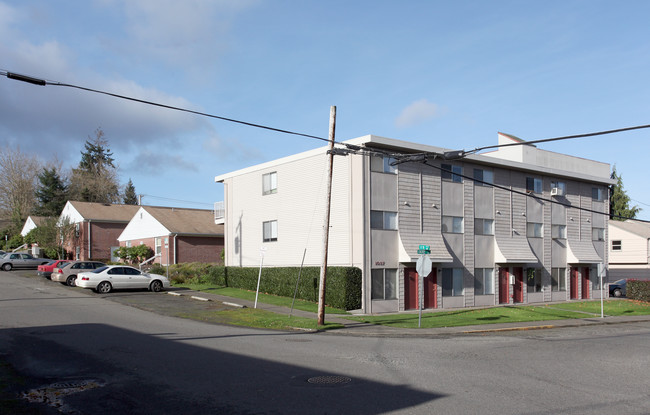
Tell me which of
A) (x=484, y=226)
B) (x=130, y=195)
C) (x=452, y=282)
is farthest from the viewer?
(x=130, y=195)

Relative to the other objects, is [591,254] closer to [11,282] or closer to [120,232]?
[11,282]

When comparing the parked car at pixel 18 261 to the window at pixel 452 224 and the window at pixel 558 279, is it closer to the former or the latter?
the window at pixel 452 224

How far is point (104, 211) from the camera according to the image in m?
57.6

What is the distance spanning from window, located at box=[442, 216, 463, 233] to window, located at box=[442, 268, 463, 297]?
216 cm

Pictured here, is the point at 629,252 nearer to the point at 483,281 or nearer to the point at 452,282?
the point at 483,281

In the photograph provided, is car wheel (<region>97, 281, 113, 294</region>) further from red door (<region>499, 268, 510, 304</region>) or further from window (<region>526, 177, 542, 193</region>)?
window (<region>526, 177, 542, 193</region>)

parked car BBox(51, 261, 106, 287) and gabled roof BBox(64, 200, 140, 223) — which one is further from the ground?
gabled roof BBox(64, 200, 140, 223)

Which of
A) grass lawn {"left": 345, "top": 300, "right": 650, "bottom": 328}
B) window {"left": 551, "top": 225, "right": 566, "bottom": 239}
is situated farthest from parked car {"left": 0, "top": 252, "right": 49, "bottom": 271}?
window {"left": 551, "top": 225, "right": 566, "bottom": 239}

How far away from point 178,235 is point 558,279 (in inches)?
1129

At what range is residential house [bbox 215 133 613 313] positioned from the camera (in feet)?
90.2

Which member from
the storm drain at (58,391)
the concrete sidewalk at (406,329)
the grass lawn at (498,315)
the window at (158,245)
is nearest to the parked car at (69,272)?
the concrete sidewalk at (406,329)

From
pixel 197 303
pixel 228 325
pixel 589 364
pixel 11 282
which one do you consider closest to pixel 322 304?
Answer: pixel 228 325

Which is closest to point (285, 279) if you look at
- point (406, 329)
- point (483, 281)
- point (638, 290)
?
point (406, 329)

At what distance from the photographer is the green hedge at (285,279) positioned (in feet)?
86.1
